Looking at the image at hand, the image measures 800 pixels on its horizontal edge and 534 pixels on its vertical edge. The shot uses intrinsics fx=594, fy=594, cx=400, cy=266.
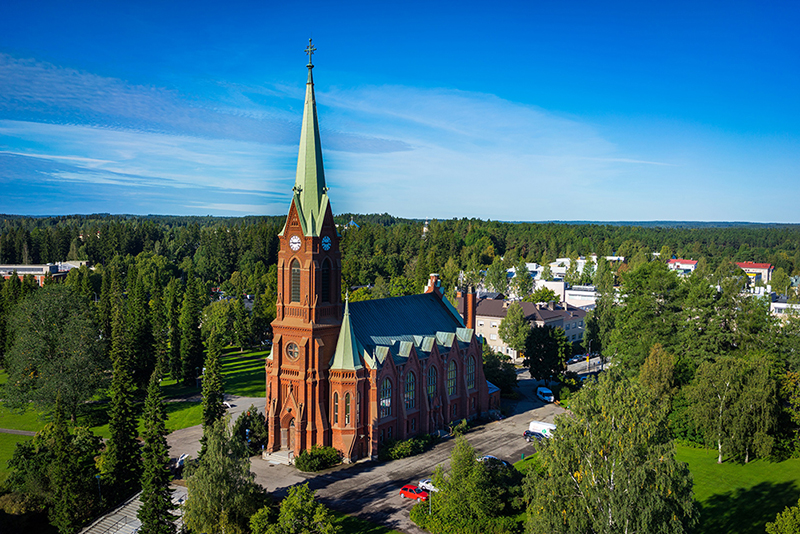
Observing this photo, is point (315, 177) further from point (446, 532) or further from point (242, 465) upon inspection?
point (446, 532)

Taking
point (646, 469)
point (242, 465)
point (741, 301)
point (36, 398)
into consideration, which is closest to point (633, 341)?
point (741, 301)

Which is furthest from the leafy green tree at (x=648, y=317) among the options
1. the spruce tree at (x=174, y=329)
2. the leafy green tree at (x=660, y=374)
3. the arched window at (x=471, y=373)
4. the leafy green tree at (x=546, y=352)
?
the spruce tree at (x=174, y=329)

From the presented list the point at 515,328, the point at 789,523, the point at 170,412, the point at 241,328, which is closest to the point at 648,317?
the point at 515,328

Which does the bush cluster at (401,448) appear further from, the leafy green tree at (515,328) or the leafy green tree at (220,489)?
the leafy green tree at (515,328)

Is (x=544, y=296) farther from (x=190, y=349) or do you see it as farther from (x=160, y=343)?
(x=160, y=343)

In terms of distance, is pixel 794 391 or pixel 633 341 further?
pixel 633 341

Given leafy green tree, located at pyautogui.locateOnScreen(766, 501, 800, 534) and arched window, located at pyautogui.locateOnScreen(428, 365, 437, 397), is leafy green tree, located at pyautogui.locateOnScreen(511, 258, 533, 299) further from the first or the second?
leafy green tree, located at pyautogui.locateOnScreen(766, 501, 800, 534)
